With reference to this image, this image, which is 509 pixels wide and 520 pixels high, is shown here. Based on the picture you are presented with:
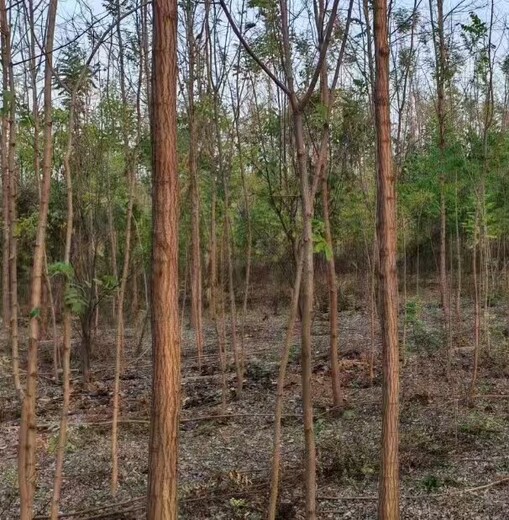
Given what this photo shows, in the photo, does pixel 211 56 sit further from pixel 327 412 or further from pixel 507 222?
pixel 507 222

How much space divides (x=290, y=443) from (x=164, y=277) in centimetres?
321

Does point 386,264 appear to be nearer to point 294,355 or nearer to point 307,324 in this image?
point 307,324

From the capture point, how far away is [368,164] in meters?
8.37

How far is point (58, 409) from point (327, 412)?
10.1 ft

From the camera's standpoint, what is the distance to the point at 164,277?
91.0 inches

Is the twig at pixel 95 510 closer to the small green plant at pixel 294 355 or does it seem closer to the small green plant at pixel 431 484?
the small green plant at pixel 431 484

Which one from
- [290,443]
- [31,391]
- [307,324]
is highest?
[307,324]

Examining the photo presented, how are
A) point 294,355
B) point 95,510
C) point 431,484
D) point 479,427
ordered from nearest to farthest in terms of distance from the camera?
point 95,510 < point 431,484 < point 479,427 < point 294,355

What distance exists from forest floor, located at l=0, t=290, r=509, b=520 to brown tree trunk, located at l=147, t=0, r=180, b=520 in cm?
114

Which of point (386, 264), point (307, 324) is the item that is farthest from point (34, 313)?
point (386, 264)

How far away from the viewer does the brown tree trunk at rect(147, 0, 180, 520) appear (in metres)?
2.30

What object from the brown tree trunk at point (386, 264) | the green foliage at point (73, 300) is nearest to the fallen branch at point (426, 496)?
the brown tree trunk at point (386, 264)

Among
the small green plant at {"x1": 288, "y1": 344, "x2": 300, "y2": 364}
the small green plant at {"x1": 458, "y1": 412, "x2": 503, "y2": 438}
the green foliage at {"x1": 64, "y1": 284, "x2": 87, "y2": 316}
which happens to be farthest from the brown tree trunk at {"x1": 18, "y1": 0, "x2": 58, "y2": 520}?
the small green plant at {"x1": 288, "y1": 344, "x2": 300, "y2": 364}

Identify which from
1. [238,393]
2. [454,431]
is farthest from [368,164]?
[454,431]
